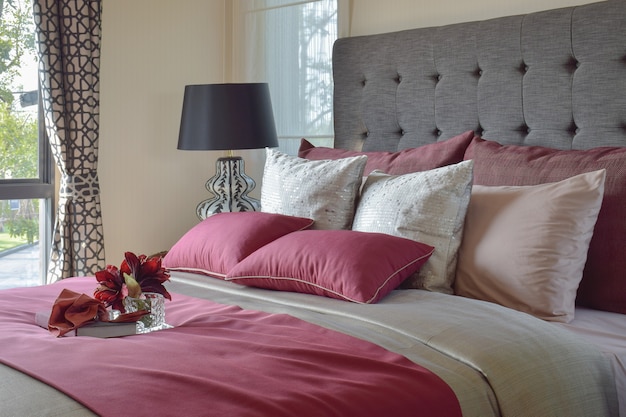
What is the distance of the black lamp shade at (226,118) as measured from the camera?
12.3 feet

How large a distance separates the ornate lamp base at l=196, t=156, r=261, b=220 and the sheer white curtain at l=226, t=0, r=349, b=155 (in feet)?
1.19

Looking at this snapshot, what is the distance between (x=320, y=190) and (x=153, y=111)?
1.64 metres

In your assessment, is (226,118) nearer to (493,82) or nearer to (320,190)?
(320,190)

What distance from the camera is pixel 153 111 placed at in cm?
424

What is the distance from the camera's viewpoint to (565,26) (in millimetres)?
2857

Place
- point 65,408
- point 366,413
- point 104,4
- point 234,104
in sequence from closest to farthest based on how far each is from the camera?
1. point 65,408
2. point 366,413
3. point 234,104
4. point 104,4

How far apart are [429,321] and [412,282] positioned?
513 millimetres

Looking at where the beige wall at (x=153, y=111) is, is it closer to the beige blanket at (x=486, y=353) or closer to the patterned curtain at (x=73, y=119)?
the patterned curtain at (x=73, y=119)

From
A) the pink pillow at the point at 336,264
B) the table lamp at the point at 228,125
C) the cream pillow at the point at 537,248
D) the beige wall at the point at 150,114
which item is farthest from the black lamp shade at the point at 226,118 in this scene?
the cream pillow at the point at 537,248

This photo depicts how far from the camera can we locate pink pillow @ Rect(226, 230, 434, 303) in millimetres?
2338

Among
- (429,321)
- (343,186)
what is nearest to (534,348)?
(429,321)

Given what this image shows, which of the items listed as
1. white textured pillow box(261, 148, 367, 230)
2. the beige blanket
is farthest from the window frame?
the beige blanket

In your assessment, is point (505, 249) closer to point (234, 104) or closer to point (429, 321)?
point (429, 321)

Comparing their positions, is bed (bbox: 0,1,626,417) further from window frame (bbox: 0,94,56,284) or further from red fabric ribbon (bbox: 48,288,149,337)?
window frame (bbox: 0,94,56,284)
